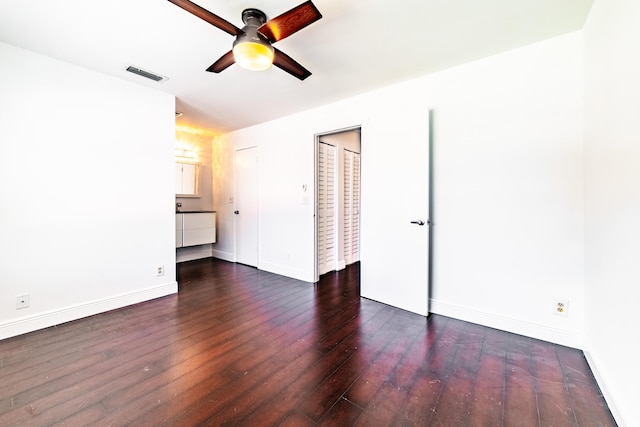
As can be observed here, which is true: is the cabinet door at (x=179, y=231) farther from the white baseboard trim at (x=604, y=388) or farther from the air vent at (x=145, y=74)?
the white baseboard trim at (x=604, y=388)

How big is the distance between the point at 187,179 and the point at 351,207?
303 centimetres

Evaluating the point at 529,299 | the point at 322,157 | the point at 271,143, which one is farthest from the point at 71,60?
the point at 529,299

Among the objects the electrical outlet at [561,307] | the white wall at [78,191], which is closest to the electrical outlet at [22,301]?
the white wall at [78,191]

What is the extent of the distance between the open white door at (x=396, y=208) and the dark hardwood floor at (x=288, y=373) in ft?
1.10

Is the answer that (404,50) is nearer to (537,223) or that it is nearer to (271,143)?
(537,223)

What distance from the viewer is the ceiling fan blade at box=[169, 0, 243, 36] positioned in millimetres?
A: 1331

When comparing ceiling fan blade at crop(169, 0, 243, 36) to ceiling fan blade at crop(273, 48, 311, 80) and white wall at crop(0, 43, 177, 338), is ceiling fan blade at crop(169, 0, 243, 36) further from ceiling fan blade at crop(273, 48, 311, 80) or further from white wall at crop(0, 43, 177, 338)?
white wall at crop(0, 43, 177, 338)

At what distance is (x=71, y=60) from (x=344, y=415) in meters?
3.57

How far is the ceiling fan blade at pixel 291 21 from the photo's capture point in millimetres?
1373

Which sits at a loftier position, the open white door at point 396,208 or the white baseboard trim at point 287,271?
the open white door at point 396,208

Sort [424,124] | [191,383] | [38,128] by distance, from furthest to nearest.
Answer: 1. [424,124]
2. [38,128]
3. [191,383]

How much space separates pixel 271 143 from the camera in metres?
3.97

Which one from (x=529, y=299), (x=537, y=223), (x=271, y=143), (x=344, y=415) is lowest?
(x=344, y=415)

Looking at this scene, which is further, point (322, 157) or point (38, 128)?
point (322, 157)
